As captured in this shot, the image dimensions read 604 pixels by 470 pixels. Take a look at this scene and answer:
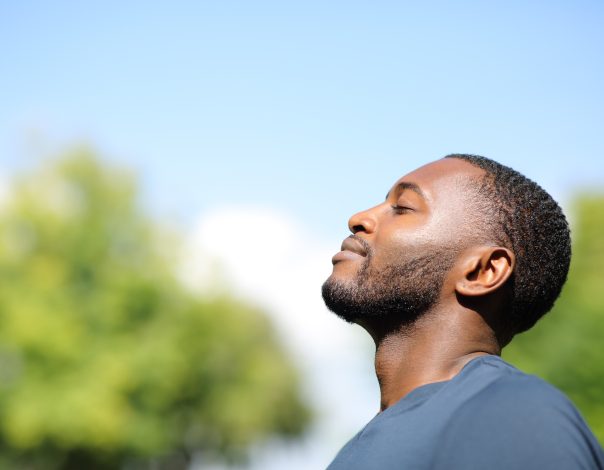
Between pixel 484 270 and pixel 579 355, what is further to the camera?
pixel 579 355

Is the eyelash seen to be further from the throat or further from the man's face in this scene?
the throat

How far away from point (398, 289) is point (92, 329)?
2446cm

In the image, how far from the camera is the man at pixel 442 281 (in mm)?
2721

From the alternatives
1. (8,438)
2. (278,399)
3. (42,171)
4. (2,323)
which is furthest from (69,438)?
(278,399)

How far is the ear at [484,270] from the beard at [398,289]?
0.06 meters

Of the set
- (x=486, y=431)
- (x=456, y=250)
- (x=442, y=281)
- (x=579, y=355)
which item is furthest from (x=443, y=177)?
(x=579, y=355)

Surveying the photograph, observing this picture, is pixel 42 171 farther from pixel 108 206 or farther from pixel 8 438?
pixel 8 438

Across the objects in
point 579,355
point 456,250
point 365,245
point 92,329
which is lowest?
point 456,250

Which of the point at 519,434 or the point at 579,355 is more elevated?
the point at 579,355

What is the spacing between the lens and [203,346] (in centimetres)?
2809

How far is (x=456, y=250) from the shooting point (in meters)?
2.97

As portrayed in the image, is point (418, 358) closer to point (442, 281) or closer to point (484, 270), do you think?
point (442, 281)

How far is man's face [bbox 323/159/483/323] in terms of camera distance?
296cm

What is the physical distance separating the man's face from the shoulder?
59 cm
